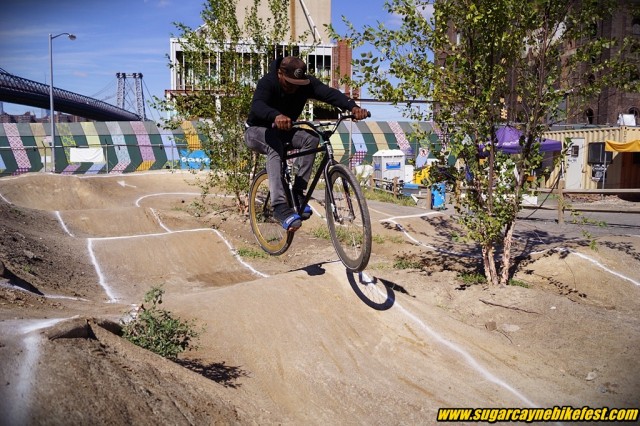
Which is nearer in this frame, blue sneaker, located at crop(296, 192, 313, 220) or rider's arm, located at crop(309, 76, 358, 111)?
rider's arm, located at crop(309, 76, 358, 111)

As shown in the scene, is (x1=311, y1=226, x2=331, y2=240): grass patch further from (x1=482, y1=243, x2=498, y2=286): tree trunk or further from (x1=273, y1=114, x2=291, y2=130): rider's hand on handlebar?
(x1=273, y1=114, x2=291, y2=130): rider's hand on handlebar

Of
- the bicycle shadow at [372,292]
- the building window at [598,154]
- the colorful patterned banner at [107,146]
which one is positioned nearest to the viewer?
the bicycle shadow at [372,292]

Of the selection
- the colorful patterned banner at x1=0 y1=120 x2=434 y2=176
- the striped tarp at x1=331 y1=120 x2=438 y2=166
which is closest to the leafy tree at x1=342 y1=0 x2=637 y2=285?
the colorful patterned banner at x1=0 y1=120 x2=434 y2=176

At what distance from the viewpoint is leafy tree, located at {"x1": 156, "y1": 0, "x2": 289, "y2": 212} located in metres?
13.9

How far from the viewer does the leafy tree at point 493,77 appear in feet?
27.9

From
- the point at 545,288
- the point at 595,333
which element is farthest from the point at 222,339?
the point at 545,288

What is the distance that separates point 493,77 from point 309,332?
16.5 ft

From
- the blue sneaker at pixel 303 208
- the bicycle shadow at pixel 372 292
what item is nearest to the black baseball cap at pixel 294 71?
the blue sneaker at pixel 303 208

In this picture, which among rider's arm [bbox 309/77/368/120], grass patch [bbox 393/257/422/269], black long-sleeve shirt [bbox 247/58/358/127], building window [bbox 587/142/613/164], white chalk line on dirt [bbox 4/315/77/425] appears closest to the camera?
white chalk line on dirt [bbox 4/315/77/425]

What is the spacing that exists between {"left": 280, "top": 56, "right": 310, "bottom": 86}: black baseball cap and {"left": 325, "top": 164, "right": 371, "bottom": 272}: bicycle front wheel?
0.96m

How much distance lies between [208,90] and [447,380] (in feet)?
34.1

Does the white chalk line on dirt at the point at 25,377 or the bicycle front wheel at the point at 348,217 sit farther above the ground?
the bicycle front wheel at the point at 348,217

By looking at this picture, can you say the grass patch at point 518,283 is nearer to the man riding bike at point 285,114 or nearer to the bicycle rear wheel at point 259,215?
the bicycle rear wheel at point 259,215

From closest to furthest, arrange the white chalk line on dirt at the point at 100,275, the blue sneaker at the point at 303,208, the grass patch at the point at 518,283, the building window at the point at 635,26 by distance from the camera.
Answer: the blue sneaker at the point at 303,208
the white chalk line on dirt at the point at 100,275
the grass patch at the point at 518,283
the building window at the point at 635,26
